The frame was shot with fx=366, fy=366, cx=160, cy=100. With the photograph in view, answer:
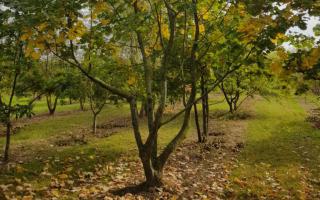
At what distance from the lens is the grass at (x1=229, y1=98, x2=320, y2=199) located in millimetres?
8664

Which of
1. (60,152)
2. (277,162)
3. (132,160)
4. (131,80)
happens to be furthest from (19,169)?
(277,162)

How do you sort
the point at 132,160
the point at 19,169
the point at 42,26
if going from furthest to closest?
the point at 132,160 → the point at 19,169 → the point at 42,26

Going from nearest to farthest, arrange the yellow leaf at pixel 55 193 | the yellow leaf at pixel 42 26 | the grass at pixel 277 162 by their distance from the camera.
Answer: the yellow leaf at pixel 42 26, the yellow leaf at pixel 55 193, the grass at pixel 277 162

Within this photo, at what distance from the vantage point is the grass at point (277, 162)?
28.4 feet

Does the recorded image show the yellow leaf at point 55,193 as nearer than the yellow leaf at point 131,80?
Yes

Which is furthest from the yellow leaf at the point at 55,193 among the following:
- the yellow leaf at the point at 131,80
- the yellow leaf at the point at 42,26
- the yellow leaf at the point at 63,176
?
the yellow leaf at the point at 42,26

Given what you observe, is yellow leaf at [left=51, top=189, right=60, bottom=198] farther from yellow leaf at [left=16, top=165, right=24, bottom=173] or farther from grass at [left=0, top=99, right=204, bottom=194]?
yellow leaf at [left=16, top=165, right=24, bottom=173]

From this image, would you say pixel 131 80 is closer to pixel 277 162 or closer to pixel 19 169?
pixel 19 169

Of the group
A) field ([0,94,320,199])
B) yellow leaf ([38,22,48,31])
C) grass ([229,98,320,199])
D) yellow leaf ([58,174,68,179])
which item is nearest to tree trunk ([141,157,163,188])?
field ([0,94,320,199])

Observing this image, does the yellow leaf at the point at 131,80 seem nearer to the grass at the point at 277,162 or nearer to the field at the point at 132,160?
the field at the point at 132,160

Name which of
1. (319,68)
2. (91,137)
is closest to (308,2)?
(319,68)

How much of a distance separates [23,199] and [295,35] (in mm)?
6173

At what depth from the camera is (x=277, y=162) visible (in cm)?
1137

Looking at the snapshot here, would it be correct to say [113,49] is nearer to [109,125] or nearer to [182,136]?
[182,136]
